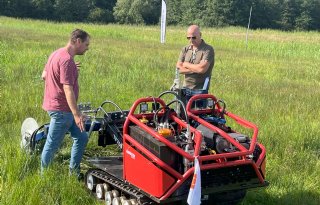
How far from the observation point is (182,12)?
69.3m

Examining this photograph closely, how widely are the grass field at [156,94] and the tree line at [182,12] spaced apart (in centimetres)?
4421

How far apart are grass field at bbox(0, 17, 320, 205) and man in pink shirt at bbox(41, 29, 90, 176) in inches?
10.4

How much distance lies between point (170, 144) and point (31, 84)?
6973 millimetres

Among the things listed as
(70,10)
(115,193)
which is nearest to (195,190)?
(115,193)

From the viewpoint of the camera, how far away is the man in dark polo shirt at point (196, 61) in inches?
263

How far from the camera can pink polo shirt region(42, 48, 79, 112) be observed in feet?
16.4

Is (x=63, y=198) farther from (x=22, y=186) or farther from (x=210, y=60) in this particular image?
(x=210, y=60)

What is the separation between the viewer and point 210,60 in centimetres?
676

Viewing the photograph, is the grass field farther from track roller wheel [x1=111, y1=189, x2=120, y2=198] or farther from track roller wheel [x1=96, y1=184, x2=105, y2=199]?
track roller wheel [x1=111, y1=189, x2=120, y2=198]

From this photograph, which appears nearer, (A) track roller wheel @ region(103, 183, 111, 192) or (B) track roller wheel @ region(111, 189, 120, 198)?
(B) track roller wheel @ region(111, 189, 120, 198)

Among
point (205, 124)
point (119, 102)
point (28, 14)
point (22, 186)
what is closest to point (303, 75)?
point (119, 102)

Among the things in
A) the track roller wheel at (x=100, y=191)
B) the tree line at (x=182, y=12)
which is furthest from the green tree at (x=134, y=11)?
the track roller wheel at (x=100, y=191)

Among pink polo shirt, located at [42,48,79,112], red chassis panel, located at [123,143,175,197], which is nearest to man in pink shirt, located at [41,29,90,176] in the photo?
pink polo shirt, located at [42,48,79,112]

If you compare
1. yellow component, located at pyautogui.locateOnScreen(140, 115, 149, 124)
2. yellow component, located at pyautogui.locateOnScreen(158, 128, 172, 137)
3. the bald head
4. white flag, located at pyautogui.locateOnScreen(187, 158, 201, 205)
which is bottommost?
white flag, located at pyautogui.locateOnScreen(187, 158, 201, 205)
